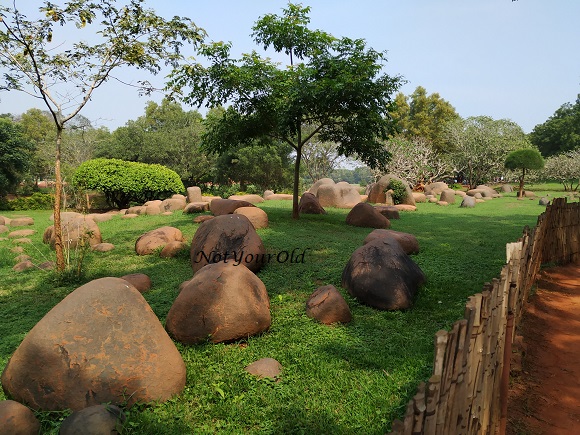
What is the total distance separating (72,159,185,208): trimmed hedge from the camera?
17.9 m

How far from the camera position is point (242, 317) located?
462 centimetres

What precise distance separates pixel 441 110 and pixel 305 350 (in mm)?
43921

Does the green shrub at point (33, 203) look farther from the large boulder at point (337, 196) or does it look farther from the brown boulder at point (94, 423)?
the brown boulder at point (94, 423)

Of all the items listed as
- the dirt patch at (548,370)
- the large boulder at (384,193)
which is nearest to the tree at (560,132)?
the large boulder at (384,193)

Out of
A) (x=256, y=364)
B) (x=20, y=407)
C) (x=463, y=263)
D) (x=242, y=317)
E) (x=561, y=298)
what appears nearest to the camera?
(x=20, y=407)

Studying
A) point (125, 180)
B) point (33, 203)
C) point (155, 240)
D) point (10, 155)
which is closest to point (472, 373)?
point (155, 240)

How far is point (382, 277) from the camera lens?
5.69m

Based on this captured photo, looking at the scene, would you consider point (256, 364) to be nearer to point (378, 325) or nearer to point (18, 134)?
point (378, 325)

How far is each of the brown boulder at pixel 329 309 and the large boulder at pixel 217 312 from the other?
2.18 feet

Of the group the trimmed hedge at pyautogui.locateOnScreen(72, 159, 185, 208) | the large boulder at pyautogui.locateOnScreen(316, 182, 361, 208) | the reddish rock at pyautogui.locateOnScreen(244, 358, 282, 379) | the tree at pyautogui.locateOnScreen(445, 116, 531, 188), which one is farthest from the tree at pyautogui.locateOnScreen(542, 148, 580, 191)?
the reddish rock at pyautogui.locateOnScreen(244, 358, 282, 379)

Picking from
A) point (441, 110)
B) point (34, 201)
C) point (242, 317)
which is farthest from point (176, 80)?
point (441, 110)

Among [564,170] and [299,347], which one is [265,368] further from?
[564,170]

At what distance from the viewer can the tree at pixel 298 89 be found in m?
11.1

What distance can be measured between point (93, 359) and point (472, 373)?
2.95 metres
